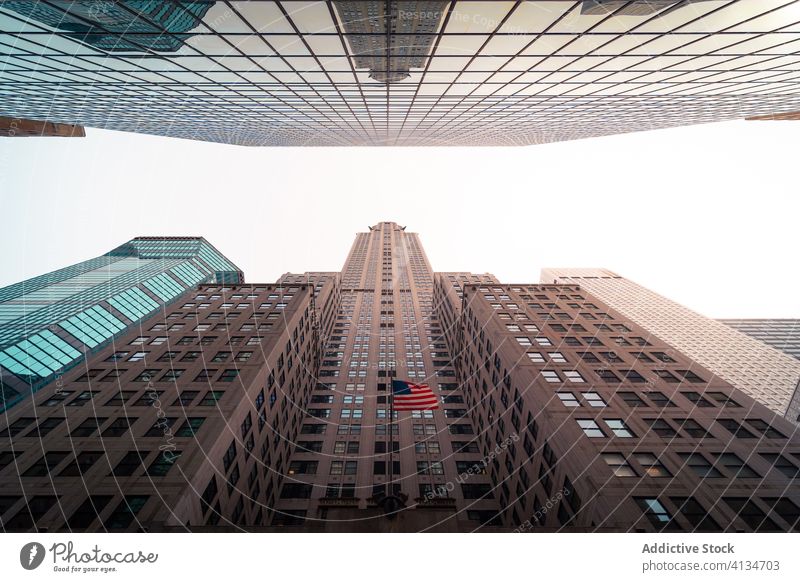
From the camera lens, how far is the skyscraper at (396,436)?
1812 centimetres

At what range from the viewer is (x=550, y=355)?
32.4m

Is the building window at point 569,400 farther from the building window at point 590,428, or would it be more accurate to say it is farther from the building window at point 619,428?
the building window at point 619,428

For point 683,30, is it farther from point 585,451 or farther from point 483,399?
point 483,399

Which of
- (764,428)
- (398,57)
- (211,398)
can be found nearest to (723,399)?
(764,428)

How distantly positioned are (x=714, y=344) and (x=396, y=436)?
120 meters

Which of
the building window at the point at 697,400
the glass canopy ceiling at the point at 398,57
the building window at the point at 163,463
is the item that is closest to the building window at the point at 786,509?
the building window at the point at 697,400

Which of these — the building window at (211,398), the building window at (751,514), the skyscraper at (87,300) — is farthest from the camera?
the skyscraper at (87,300)

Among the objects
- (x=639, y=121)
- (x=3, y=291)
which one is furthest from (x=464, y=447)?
(x=3, y=291)

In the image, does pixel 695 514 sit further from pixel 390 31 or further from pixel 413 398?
pixel 390 31

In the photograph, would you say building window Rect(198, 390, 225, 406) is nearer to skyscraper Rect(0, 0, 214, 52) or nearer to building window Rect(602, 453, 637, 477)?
skyscraper Rect(0, 0, 214, 52)

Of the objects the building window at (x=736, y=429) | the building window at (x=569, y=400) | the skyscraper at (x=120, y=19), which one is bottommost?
the building window at (x=736, y=429)
